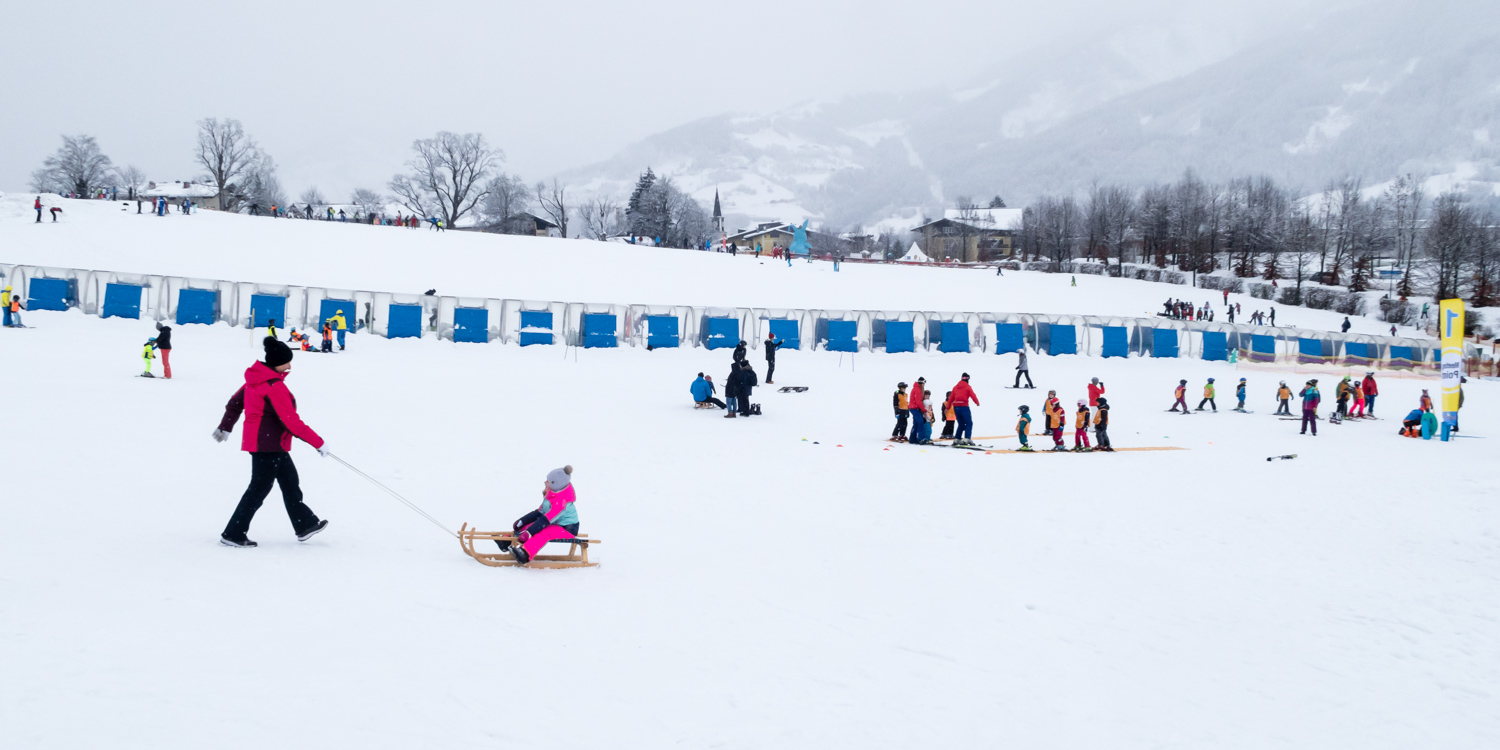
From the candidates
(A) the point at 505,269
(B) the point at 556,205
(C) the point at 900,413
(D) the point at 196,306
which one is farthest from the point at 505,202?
(C) the point at 900,413

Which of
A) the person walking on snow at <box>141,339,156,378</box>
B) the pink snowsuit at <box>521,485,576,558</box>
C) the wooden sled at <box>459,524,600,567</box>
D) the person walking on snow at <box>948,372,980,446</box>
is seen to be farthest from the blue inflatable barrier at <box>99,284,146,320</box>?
the pink snowsuit at <box>521,485,576,558</box>

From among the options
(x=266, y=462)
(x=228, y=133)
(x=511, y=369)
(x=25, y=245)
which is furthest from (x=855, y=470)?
(x=228, y=133)

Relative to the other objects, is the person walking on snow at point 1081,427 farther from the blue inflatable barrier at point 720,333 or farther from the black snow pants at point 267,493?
the blue inflatable barrier at point 720,333

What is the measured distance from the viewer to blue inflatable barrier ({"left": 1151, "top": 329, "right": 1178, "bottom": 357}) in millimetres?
36750

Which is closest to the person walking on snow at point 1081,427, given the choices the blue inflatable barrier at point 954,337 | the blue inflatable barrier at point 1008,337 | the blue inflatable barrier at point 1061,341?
the blue inflatable barrier at point 954,337

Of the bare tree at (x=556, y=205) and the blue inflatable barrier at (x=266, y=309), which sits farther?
the bare tree at (x=556, y=205)

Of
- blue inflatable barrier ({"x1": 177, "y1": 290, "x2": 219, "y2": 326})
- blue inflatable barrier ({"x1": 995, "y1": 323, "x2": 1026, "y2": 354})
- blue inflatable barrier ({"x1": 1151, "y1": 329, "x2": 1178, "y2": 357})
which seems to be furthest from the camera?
blue inflatable barrier ({"x1": 1151, "y1": 329, "x2": 1178, "y2": 357})

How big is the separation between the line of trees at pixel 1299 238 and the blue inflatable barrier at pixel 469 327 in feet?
197

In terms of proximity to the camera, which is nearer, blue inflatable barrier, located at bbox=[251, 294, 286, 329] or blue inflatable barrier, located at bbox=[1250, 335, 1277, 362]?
blue inflatable barrier, located at bbox=[251, 294, 286, 329]

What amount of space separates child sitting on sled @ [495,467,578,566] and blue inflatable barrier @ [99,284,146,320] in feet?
98.1

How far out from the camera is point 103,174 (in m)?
94.0

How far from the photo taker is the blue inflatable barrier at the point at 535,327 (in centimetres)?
3147

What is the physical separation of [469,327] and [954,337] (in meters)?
20.6

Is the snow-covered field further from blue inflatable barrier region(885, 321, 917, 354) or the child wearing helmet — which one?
blue inflatable barrier region(885, 321, 917, 354)
